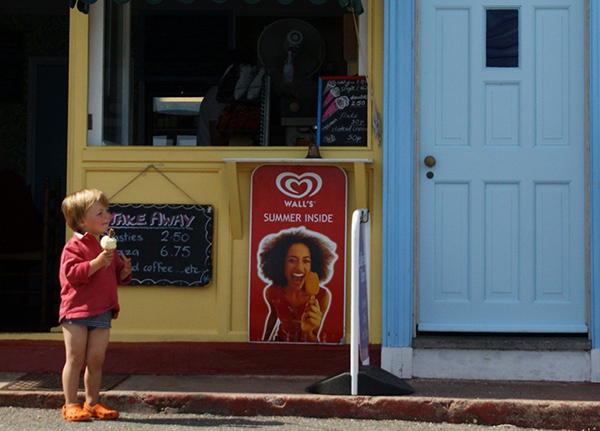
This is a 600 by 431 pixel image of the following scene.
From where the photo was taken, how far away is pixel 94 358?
165 inches

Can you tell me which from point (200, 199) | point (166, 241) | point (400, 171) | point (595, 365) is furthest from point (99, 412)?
point (595, 365)

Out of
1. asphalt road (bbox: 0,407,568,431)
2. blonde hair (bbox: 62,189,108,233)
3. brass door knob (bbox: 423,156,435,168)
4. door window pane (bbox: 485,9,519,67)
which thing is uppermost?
door window pane (bbox: 485,9,519,67)

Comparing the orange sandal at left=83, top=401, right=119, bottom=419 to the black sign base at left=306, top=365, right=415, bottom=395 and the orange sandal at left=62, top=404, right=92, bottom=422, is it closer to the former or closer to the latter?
the orange sandal at left=62, top=404, right=92, bottom=422

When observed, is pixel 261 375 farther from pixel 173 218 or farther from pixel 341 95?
pixel 341 95

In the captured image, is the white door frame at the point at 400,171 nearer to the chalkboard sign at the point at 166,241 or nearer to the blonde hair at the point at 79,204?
the chalkboard sign at the point at 166,241

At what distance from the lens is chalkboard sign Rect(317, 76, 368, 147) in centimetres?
533

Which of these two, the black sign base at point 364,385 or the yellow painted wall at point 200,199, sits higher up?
the yellow painted wall at point 200,199

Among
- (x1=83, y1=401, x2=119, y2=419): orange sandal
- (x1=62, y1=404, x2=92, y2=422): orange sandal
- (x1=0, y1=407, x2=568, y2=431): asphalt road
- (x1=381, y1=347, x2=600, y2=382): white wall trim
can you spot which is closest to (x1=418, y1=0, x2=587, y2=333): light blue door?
(x1=381, y1=347, x2=600, y2=382): white wall trim

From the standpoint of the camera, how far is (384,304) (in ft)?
17.0

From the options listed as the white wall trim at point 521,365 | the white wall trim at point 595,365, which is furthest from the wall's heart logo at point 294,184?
the white wall trim at point 595,365

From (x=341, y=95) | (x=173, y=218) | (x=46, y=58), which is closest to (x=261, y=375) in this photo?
(x=173, y=218)

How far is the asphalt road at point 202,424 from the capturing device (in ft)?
13.7

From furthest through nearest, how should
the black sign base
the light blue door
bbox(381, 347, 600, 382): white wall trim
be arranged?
the light blue door, bbox(381, 347, 600, 382): white wall trim, the black sign base

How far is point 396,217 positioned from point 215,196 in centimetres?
119
